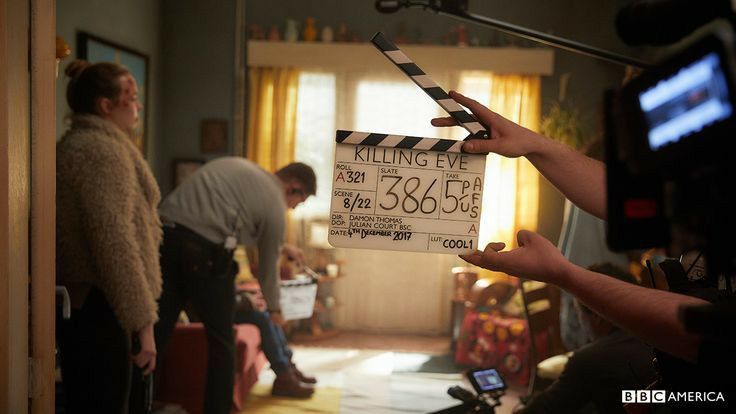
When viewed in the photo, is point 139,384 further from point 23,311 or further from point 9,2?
point 9,2

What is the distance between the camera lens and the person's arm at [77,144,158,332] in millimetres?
1715

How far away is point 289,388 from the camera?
11.8 ft

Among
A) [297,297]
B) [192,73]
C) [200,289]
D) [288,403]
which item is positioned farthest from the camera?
[192,73]

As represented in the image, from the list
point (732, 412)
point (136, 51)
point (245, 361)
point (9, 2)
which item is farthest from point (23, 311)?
point (136, 51)

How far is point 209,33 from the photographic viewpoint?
17.5 ft

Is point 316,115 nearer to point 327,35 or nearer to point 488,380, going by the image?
point 327,35

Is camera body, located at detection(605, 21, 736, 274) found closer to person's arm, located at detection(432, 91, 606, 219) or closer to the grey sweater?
person's arm, located at detection(432, 91, 606, 219)

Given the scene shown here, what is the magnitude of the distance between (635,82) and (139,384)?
78.9 inches

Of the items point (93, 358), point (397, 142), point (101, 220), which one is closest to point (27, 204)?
point (101, 220)

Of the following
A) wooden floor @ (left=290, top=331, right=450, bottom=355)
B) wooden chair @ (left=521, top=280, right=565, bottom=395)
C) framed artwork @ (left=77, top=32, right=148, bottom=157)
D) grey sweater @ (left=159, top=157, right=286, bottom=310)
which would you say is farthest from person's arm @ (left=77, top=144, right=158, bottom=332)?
wooden floor @ (left=290, top=331, right=450, bottom=355)

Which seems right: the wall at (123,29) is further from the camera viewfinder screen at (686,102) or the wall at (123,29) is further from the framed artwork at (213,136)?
the camera viewfinder screen at (686,102)

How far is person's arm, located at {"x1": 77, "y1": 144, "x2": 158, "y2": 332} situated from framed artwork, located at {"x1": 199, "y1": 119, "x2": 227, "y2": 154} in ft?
12.0

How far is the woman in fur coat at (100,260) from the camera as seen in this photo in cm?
173

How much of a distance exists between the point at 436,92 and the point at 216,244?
138 cm
